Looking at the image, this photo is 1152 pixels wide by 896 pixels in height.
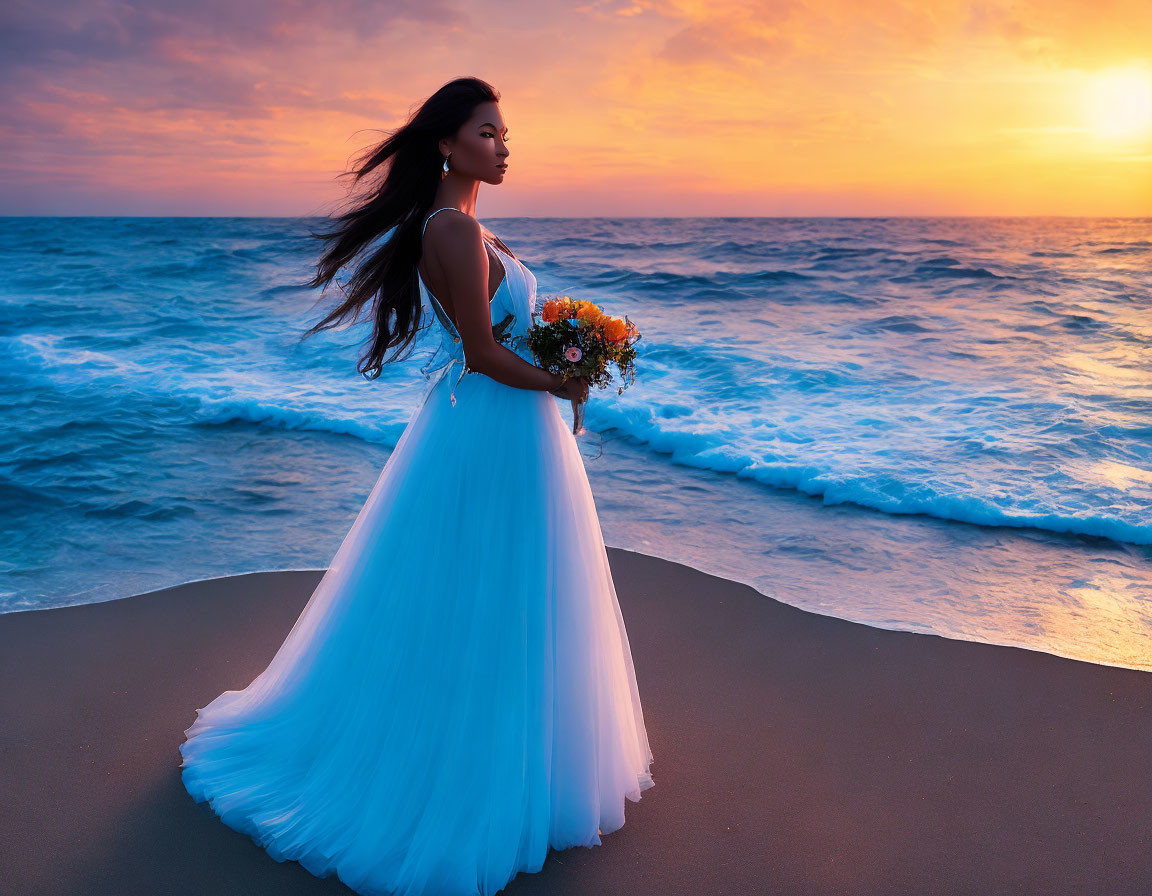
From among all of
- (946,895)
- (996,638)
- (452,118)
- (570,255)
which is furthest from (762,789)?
(570,255)

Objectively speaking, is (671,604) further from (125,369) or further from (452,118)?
(125,369)

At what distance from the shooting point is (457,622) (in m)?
2.67

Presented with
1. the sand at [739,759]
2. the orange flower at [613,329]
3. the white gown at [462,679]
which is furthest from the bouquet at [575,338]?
the sand at [739,759]

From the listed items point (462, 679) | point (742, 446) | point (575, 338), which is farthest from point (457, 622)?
point (742, 446)

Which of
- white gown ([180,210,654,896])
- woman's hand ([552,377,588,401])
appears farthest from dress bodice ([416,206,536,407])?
woman's hand ([552,377,588,401])

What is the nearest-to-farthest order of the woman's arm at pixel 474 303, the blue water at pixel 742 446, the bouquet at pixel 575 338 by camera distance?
1. the woman's arm at pixel 474 303
2. the bouquet at pixel 575 338
3. the blue water at pixel 742 446

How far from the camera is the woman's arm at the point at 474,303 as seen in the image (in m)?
2.49

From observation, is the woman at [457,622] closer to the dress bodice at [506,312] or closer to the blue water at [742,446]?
the dress bodice at [506,312]

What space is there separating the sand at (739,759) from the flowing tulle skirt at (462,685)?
156 mm

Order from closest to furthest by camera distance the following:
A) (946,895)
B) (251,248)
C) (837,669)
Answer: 1. (946,895)
2. (837,669)
3. (251,248)

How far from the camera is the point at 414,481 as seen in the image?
278 centimetres

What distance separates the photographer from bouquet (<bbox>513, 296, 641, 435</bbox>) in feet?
8.56

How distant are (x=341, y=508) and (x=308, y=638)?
371 cm

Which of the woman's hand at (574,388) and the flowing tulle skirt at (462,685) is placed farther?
the woman's hand at (574,388)
